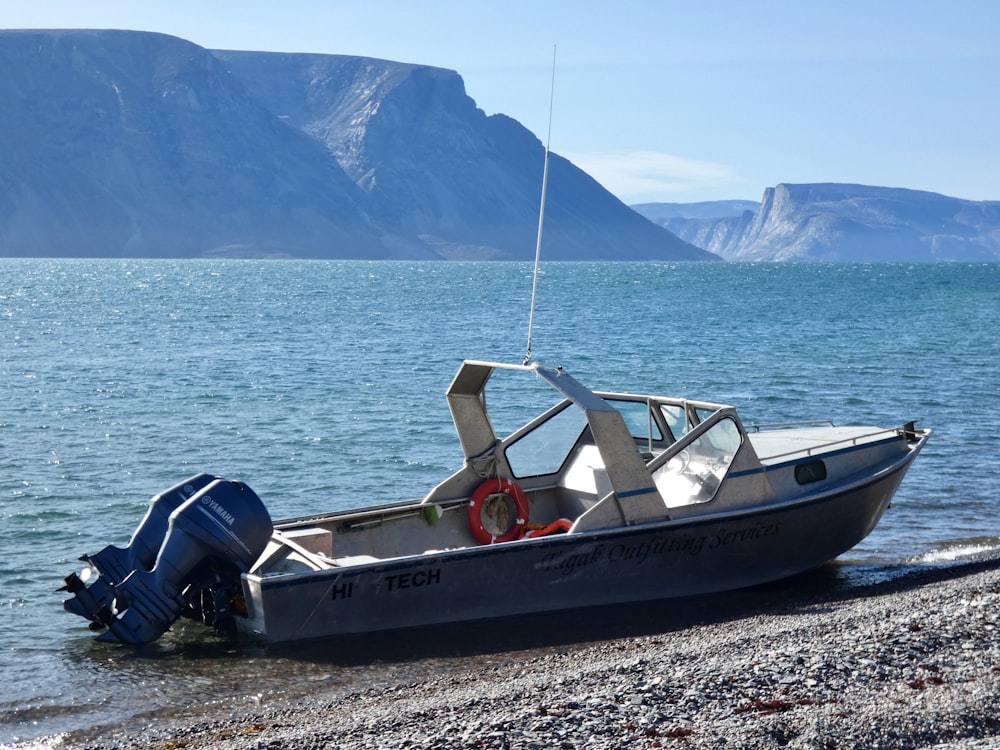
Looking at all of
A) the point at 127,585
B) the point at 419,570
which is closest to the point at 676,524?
the point at 419,570

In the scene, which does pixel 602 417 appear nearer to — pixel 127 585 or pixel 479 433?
pixel 479 433

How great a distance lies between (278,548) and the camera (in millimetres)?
11375

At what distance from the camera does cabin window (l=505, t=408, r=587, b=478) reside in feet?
43.5

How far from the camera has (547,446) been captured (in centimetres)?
1345

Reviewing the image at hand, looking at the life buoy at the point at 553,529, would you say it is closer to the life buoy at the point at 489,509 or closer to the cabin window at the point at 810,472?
the life buoy at the point at 489,509

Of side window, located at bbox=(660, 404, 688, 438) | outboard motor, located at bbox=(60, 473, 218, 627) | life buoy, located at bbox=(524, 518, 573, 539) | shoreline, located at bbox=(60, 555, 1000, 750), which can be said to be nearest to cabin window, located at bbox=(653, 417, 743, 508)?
side window, located at bbox=(660, 404, 688, 438)

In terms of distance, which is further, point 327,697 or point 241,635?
point 241,635

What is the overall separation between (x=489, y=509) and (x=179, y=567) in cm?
358

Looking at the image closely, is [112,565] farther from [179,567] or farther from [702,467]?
[702,467]

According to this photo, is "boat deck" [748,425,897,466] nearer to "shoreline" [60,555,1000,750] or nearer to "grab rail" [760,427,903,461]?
"grab rail" [760,427,903,461]

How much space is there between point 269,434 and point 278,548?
1217 centimetres

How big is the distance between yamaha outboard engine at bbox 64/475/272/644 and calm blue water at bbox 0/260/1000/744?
18.4 inches

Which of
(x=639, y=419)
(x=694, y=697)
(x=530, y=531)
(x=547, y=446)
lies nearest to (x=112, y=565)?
(x=530, y=531)

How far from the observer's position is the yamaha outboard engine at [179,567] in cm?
1044
